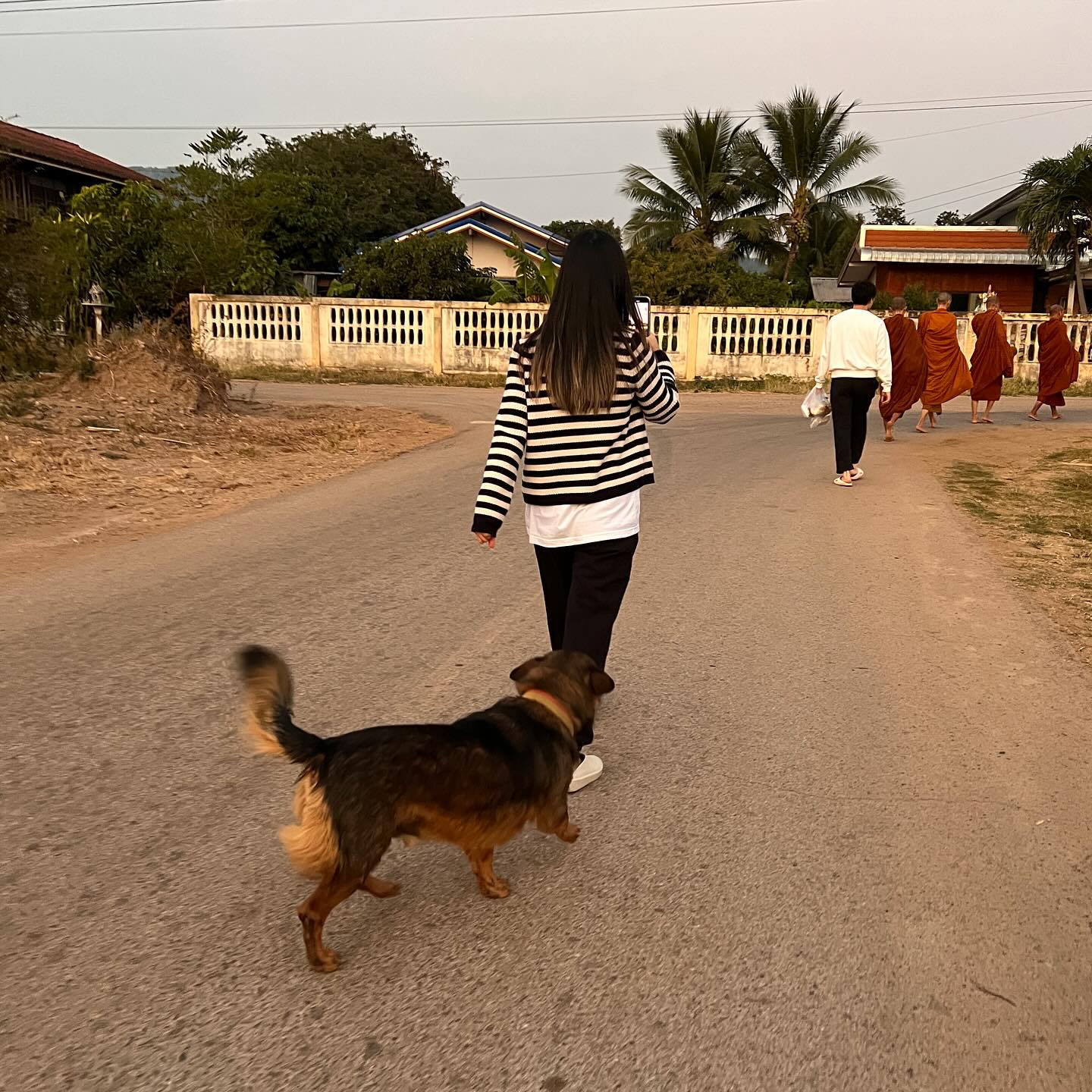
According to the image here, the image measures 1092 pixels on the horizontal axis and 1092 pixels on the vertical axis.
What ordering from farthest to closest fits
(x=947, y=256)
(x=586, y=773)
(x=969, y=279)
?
(x=969, y=279)
(x=947, y=256)
(x=586, y=773)

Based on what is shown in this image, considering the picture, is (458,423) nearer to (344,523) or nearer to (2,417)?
(2,417)

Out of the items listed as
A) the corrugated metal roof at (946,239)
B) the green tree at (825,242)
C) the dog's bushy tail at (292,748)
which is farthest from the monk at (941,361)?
the green tree at (825,242)

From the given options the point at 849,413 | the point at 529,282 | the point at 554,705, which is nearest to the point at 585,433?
the point at 554,705

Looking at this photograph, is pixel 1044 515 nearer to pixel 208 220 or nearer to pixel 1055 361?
pixel 1055 361

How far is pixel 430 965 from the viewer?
98.3 inches

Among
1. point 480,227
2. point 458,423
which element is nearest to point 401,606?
point 458,423

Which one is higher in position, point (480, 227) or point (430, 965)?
point (480, 227)

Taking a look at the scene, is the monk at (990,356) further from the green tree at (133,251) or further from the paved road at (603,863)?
the green tree at (133,251)

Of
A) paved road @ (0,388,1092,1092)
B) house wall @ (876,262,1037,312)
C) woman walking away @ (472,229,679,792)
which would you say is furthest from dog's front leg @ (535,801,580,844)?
house wall @ (876,262,1037,312)

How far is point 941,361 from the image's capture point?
14.1 m

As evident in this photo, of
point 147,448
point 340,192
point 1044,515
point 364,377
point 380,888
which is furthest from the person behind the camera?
point 340,192

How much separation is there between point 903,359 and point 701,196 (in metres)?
24.6

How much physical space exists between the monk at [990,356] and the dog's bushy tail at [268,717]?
1415 cm

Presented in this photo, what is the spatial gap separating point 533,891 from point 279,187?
120ft
